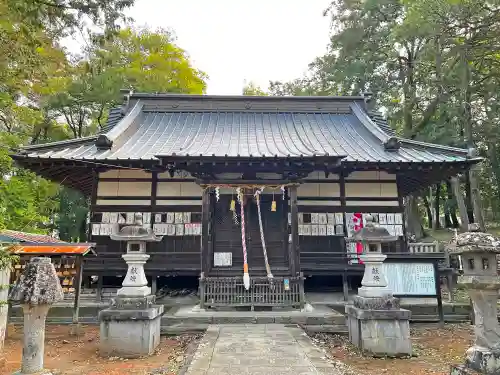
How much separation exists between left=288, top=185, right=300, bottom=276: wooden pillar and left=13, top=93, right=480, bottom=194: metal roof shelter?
983 mm

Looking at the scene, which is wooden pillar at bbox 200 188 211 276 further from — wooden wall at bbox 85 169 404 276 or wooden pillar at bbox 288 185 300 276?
wooden pillar at bbox 288 185 300 276

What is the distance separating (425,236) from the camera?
24.8 metres

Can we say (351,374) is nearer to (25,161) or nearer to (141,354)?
(141,354)

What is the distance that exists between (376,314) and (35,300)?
599 centimetres

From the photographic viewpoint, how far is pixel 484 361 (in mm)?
4023

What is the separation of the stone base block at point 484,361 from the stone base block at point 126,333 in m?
5.49

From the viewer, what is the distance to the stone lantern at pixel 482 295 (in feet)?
13.3

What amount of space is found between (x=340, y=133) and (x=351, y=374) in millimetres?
9909

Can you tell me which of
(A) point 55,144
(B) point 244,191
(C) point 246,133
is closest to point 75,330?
(B) point 244,191

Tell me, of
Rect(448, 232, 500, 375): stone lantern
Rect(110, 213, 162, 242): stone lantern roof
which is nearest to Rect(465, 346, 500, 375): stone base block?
Rect(448, 232, 500, 375): stone lantern

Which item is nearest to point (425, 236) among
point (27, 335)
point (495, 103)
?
point (495, 103)

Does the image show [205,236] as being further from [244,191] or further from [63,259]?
[63,259]

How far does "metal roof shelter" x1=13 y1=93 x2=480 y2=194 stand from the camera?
10.4 meters

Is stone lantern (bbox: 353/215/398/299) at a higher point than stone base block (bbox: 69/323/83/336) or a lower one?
higher
